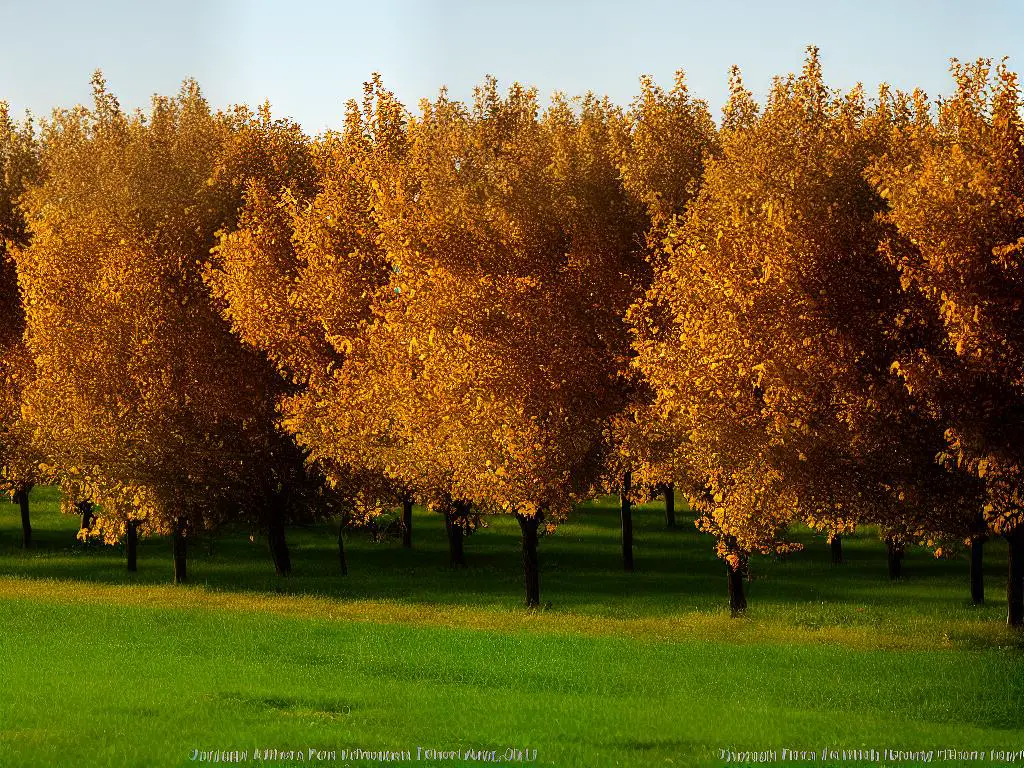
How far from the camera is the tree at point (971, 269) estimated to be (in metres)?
25.7

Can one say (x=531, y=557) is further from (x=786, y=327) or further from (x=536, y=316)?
(x=786, y=327)

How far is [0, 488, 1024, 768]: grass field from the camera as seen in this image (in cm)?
1719

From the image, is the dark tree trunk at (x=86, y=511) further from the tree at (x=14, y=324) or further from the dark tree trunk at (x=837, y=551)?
the dark tree trunk at (x=837, y=551)

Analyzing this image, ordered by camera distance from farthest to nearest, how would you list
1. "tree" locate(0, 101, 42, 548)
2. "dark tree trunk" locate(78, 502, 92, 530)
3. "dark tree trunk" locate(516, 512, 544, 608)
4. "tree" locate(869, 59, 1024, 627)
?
"dark tree trunk" locate(78, 502, 92, 530) < "tree" locate(0, 101, 42, 548) < "dark tree trunk" locate(516, 512, 544, 608) < "tree" locate(869, 59, 1024, 627)

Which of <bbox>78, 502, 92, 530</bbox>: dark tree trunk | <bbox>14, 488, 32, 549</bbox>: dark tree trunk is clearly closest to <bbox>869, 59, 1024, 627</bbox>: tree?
<bbox>78, 502, 92, 530</bbox>: dark tree trunk

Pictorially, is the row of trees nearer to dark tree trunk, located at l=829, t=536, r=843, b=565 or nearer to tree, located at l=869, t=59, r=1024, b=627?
tree, located at l=869, t=59, r=1024, b=627

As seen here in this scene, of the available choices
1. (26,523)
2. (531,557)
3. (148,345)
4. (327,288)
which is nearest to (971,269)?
(531,557)

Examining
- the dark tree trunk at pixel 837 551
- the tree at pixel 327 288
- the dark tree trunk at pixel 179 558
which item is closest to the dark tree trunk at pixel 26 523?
the dark tree trunk at pixel 179 558

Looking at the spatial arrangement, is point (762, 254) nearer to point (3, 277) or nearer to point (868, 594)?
point (868, 594)

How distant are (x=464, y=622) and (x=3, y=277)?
102 ft

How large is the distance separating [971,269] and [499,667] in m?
12.9

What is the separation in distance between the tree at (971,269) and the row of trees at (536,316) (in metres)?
0.07

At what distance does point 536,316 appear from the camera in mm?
34844

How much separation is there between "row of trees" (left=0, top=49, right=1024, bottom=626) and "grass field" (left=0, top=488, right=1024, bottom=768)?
295cm
